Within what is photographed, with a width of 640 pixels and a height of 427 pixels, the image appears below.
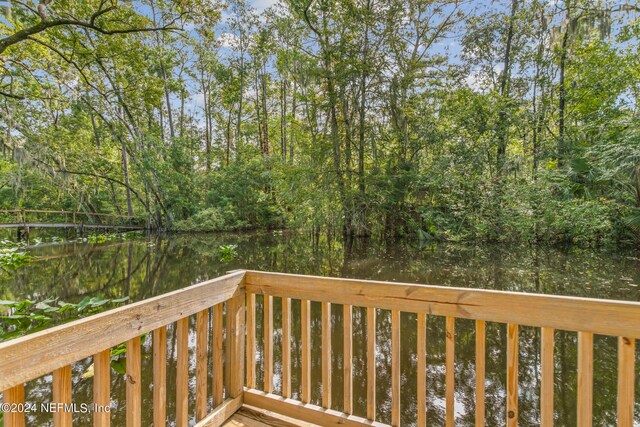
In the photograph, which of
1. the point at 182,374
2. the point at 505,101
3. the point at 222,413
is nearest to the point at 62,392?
the point at 182,374

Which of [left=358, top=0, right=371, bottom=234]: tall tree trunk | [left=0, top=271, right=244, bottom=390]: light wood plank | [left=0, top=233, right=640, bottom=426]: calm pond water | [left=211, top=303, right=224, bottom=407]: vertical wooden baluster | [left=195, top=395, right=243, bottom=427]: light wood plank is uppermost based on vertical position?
[left=358, top=0, right=371, bottom=234]: tall tree trunk

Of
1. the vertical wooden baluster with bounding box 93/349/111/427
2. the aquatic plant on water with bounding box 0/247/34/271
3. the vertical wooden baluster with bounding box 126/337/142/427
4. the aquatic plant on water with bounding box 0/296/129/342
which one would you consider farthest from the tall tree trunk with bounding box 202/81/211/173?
the vertical wooden baluster with bounding box 93/349/111/427

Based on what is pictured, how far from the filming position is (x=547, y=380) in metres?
1.17

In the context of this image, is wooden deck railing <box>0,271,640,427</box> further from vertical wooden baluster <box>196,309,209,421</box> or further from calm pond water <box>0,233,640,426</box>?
calm pond water <box>0,233,640,426</box>

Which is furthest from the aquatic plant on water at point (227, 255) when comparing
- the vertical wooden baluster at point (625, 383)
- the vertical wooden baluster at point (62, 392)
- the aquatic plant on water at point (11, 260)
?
the vertical wooden baluster at point (625, 383)

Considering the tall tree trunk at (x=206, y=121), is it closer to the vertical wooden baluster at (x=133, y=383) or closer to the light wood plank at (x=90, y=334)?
the light wood plank at (x=90, y=334)

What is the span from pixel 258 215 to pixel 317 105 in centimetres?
728

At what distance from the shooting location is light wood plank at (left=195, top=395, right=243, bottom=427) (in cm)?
155

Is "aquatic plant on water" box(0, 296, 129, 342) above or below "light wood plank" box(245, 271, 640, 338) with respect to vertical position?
below

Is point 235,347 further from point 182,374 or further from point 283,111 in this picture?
point 283,111

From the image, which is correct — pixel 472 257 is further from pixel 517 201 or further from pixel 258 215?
pixel 258 215

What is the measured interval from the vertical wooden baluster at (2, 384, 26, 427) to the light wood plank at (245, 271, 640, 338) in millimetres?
1041

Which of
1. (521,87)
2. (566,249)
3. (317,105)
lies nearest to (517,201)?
(566,249)

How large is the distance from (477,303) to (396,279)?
4158 millimetres
